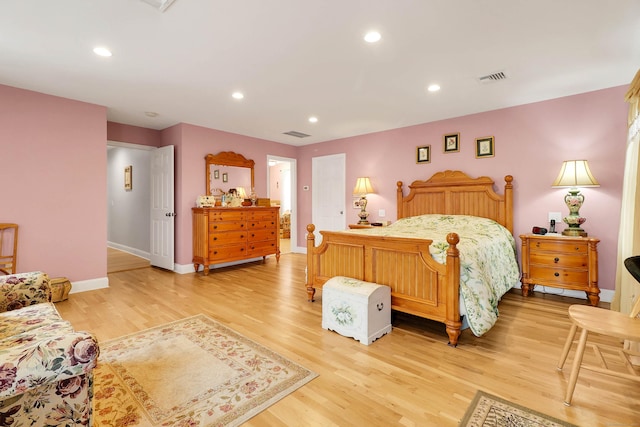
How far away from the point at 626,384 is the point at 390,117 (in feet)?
12.3

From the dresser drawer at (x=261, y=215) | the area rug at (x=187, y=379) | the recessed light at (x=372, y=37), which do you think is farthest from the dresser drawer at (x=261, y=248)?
the recessed light at (x=372, y=37)

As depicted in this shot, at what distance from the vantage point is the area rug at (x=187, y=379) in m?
1.61

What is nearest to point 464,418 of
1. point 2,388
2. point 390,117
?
point 2,388

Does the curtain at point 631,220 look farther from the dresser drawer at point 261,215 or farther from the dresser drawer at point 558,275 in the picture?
the dresser drawer at point 261,215

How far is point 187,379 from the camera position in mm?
1938

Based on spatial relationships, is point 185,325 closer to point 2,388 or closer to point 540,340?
point 2,388

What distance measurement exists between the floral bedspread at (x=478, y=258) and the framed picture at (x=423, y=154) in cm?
98

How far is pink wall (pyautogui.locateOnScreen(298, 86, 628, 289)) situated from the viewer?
3.40 meters

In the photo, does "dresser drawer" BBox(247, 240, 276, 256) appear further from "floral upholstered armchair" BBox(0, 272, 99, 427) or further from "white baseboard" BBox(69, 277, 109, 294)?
"floral upholstered armchair" BBox(0, 272, 99, 427)

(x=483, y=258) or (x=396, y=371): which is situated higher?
(x=483, y=258)

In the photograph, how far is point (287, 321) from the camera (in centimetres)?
289

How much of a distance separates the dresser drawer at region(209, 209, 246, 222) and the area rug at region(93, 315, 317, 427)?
2343 millimetres

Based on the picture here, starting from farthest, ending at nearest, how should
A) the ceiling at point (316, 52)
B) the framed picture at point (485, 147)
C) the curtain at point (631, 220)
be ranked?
the framed picture at point (485, 147) < the curtain at point (631, 220) < the ceiling at point (316, 52)

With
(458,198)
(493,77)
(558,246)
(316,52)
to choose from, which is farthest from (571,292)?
(316,52)
